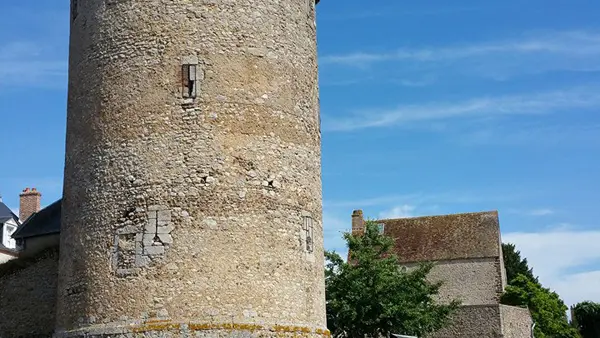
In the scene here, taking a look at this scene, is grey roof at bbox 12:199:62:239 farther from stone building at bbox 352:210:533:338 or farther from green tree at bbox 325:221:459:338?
stone building at bbox 352:210:533:338

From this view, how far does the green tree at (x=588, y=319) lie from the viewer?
5150 centimetres

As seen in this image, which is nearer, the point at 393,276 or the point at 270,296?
the point at 270,296

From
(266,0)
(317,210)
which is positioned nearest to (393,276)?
(317,210)

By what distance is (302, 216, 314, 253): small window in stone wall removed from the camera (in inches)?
529

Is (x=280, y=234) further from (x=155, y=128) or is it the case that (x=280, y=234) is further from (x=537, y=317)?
(x=537, y=317)

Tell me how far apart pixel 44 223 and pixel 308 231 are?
7761 millimetres

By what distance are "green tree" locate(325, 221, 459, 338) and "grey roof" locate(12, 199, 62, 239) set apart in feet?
35.5

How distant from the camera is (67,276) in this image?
13.4 metres

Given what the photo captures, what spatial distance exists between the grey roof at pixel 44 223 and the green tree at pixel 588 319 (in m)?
42.3

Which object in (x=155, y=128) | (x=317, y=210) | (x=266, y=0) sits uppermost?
(x=266, y=0)

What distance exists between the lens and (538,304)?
37438 mm

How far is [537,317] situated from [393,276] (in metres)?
14.0

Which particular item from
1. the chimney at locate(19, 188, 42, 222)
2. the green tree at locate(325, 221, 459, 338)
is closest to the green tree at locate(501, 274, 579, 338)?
the green tree at locate(325, 221, 459, 338)

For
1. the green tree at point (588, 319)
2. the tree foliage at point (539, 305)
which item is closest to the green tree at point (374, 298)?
the tree foliage at point (539, 305)
